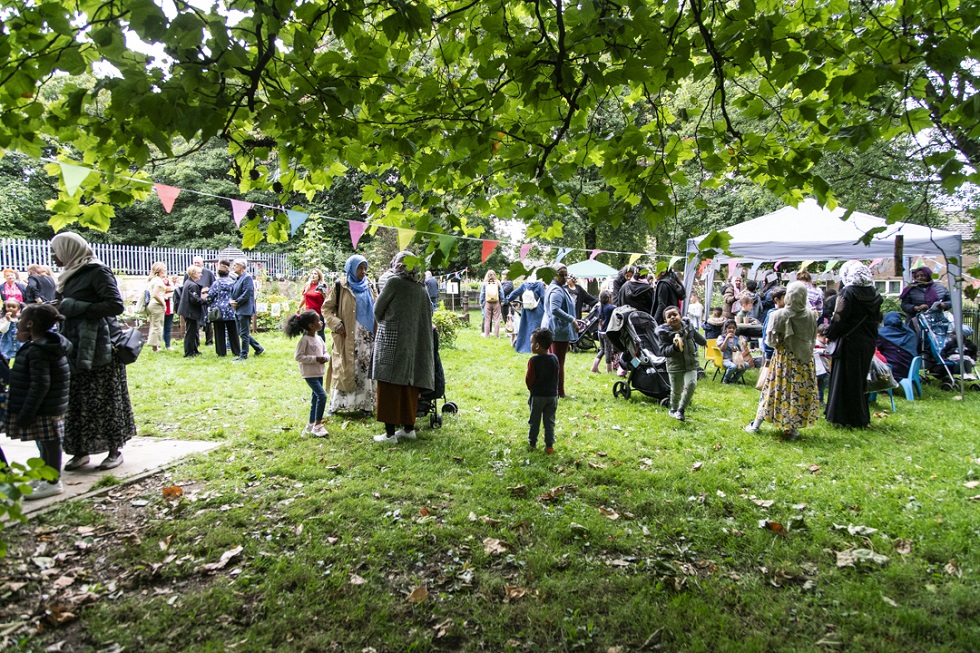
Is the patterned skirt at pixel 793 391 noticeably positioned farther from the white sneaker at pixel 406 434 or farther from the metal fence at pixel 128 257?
the metal fence at pixel 128 257

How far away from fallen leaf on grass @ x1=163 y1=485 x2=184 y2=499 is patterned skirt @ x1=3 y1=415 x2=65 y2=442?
0.87m

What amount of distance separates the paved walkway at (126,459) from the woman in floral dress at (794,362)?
6.18 metres

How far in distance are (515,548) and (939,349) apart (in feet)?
31.2

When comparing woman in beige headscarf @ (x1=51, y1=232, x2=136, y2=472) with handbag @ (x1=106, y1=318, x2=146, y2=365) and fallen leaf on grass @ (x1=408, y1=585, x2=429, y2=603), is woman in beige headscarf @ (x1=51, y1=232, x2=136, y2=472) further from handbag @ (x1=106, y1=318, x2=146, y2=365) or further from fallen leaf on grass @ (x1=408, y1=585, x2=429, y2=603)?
fallen leaf on grass @ (x1=408, y1=585, x2=429, y2=603)

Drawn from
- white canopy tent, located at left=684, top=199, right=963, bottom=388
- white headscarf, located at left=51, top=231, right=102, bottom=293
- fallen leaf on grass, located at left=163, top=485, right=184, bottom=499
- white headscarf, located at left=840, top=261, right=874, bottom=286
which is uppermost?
white canopy tent, located at left=684, top=199, right=963, bottom=388

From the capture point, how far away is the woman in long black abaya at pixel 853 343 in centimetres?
718

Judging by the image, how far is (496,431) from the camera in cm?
699

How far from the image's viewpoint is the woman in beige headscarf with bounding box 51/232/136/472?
16.1ft

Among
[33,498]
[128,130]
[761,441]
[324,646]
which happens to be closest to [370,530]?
[324,646]

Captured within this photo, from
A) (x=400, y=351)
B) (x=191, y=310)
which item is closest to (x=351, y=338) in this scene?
(x=400, y=351)

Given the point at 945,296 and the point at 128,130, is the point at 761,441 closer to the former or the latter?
the point at 945,296

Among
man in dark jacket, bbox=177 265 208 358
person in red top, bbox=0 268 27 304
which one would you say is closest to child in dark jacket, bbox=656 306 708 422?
man in dark jacket, bbox=177 265 208 358

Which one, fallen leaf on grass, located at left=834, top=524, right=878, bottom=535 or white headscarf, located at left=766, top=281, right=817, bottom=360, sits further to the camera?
white headscarf, located at left=766, top=281, right=817, bottom=360

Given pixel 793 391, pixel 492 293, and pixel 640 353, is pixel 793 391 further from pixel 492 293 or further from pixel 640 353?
pixel 492 293
